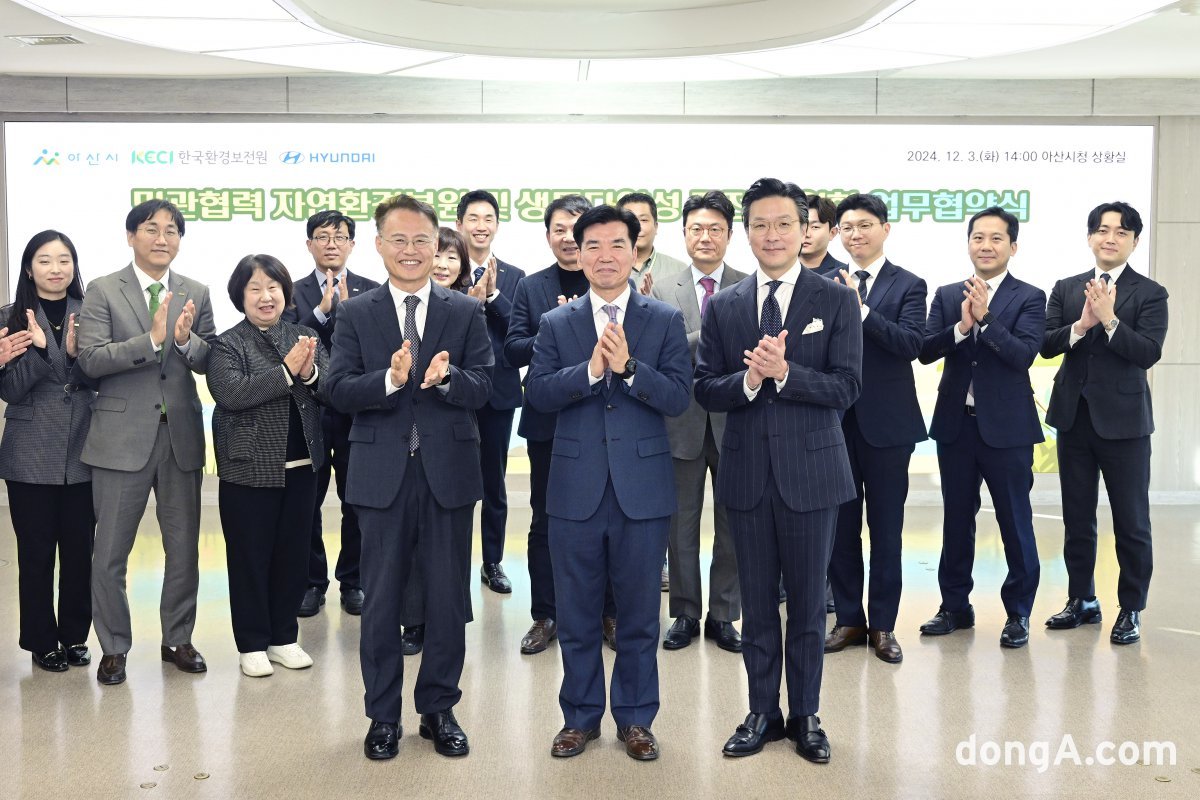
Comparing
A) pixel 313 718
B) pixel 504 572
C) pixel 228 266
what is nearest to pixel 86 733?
pixel 313 718

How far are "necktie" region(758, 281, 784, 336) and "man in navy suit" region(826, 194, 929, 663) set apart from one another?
1068 millimetres

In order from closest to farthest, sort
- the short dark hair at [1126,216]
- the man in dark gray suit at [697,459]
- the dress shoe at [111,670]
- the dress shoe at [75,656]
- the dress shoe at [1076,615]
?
the dress shoe at [111,670]
the dress shoe at [75,656]
the man in dark gray suit at [697,459]
the short dark hair at [1126,216]
the dress shoe at [1076,615]

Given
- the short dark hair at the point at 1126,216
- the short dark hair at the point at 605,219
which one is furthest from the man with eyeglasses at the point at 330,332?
the short dark hair at the point at 1126,216

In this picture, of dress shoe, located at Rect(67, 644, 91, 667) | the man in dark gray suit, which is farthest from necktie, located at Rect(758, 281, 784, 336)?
dress shoe, located at Rect(67, 644, 91, 667)

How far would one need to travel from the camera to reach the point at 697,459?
16.9 ft

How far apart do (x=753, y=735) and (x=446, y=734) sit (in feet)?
3.48

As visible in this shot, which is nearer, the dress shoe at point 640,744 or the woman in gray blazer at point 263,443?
the dress shoe at point 640,744

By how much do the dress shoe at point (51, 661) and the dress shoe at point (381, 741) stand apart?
1699mm

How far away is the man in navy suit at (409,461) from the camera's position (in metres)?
3.87

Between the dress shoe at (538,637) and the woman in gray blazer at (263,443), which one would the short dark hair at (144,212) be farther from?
the dress shoe at (538,637)

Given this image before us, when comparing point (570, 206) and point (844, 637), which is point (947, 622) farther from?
point (570, 206)

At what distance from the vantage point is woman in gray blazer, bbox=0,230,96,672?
185 inches

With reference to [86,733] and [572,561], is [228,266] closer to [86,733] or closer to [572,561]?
[86,733]

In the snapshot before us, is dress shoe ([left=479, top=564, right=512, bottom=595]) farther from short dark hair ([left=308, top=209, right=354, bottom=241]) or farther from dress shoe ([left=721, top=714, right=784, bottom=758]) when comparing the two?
dress shoe ([left=721, top=714, right=784, bottom=758])
